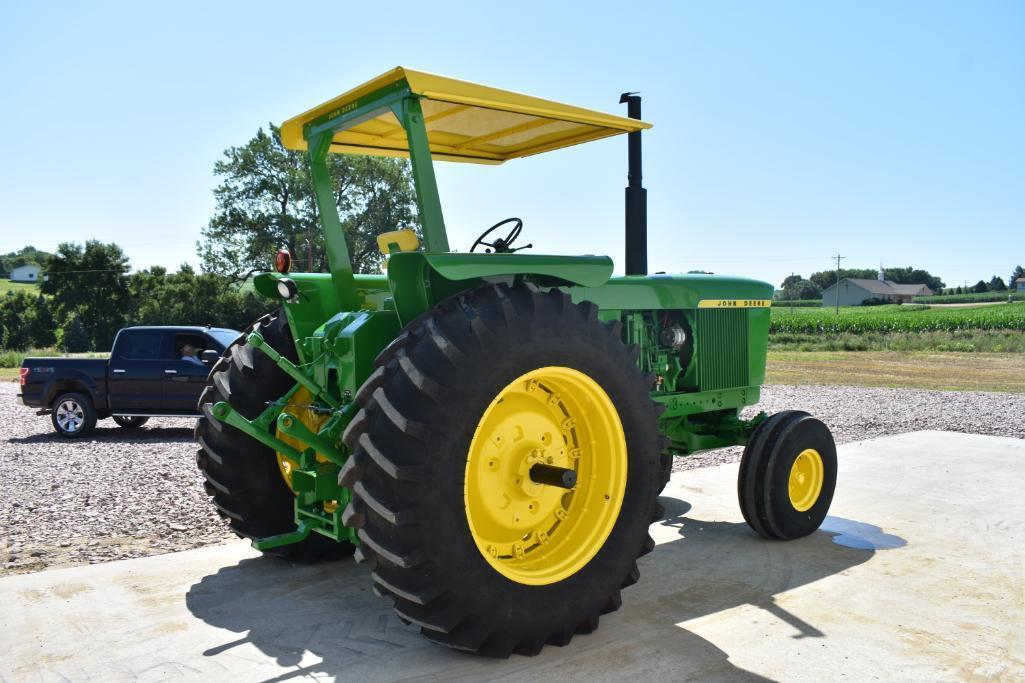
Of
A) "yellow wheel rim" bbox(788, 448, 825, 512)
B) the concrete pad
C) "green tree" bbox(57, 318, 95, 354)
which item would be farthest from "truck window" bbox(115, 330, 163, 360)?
"green tree" bbox(57, 318, 95, 354)

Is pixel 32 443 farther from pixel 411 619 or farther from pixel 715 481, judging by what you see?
pixel 411 619

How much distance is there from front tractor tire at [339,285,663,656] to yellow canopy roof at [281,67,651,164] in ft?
3.10

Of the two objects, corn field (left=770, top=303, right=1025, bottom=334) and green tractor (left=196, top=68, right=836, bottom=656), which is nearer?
green tractor (left=196, top=68, right=836, bottom=656)

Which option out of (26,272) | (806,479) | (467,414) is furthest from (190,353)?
(26,272)

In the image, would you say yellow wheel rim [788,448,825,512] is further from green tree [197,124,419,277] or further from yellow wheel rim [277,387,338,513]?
green tree [197,124,419,277]

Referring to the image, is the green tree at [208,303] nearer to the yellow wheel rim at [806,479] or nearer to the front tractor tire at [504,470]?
the yellow wheel rim at [806,479]

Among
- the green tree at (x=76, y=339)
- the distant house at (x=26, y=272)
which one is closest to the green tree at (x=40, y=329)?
the green tree at (x=76, y=339)

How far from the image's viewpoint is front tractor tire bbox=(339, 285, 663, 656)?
2973 mm

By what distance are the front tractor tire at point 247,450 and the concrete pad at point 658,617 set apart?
0.34 meters

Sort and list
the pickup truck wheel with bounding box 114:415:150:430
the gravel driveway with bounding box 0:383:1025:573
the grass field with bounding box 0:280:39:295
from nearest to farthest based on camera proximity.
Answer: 1. the gravel driveway with bounding box 0:383:1025:573
2. the pickup truck wheel with bounding box 114:415:150:430
3. the grass field with bounding box 0:280:39:295

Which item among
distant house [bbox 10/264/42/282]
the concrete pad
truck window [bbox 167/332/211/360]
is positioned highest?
distant house [bbox 10/264/42/282]

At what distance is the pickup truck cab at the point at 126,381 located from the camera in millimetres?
11203

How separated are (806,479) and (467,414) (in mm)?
3260

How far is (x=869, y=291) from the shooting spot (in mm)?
92875
